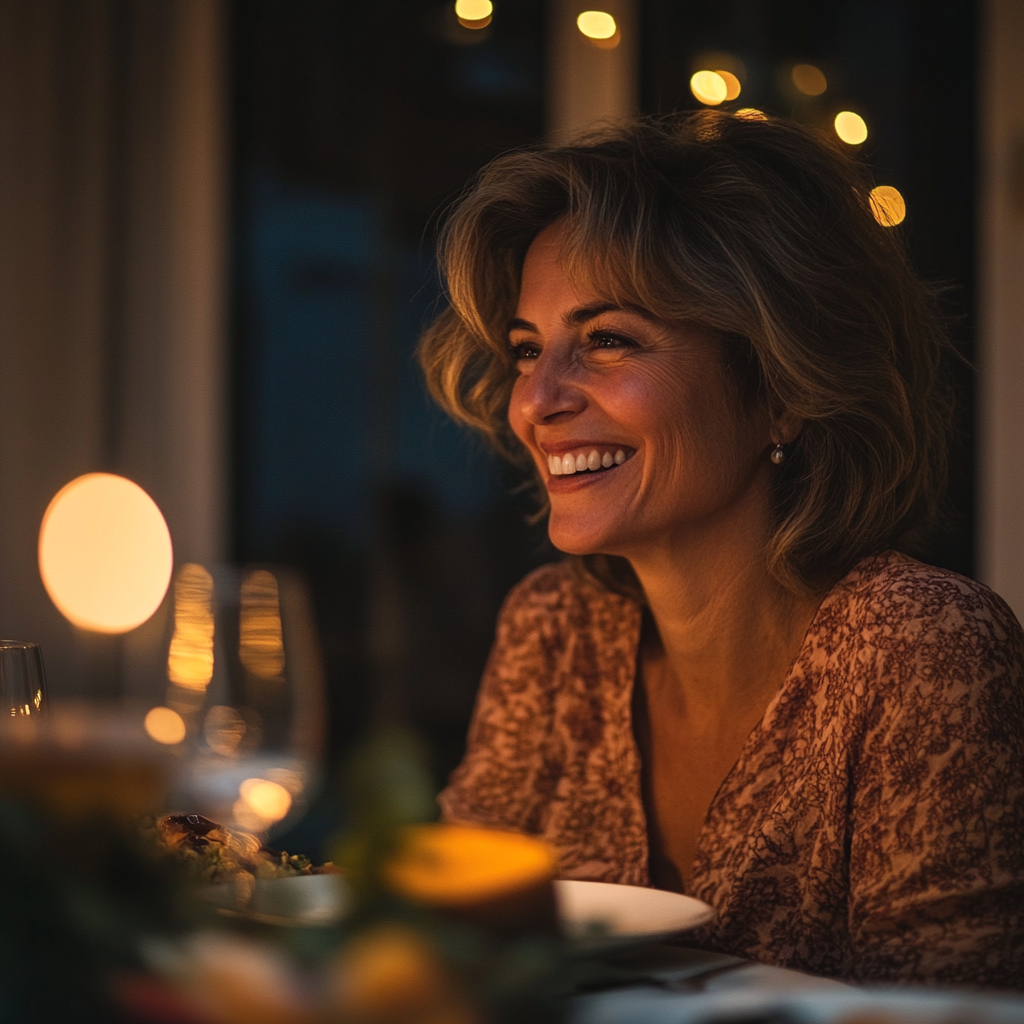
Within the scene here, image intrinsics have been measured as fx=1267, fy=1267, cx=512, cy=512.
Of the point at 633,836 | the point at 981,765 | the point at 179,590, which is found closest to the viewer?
the point at 179,590

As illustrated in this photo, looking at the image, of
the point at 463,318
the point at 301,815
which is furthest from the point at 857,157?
the point at 301,815

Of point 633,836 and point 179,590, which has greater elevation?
point 179,590

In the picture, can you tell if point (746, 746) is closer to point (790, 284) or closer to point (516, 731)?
point (516, 731)

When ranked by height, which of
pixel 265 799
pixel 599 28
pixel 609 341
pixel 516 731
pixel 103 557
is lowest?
pixel 516 731

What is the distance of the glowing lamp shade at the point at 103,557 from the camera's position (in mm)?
3271

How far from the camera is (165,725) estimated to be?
0.81 metres

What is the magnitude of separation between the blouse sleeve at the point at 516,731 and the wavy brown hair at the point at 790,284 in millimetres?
441

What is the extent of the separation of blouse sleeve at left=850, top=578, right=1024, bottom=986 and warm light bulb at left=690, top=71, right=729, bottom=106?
2179 mm

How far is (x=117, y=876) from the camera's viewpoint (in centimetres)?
57

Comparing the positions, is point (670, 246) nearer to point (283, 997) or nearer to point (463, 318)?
point (463, 318)

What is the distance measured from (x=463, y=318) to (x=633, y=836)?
83cm

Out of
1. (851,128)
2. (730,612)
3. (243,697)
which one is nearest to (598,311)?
(730,612)

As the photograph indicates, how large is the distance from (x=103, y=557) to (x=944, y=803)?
2.45 meters

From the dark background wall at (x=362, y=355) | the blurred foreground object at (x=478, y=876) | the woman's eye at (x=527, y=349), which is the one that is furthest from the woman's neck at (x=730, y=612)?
the dark background wall at (x=362, y=355)
